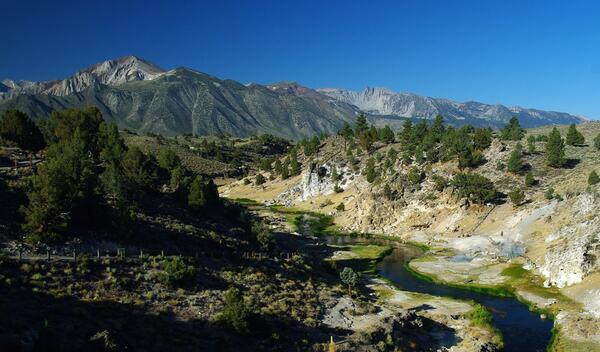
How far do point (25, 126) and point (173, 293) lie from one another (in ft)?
216

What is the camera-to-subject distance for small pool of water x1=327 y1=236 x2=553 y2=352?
176 feet

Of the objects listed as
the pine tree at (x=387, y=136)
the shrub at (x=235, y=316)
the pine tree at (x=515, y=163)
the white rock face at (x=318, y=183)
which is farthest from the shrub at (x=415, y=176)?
the shrub at (x=235, y=316)

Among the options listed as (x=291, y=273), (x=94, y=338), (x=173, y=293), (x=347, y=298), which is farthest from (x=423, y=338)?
(x=94, y=338)

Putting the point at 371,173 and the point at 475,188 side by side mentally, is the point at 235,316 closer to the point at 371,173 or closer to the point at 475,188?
the point at 475,188

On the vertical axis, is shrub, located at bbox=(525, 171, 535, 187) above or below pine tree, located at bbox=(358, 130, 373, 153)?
below

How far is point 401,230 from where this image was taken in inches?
4852

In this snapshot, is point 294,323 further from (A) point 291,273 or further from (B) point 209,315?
Answer: (A) point 291,273

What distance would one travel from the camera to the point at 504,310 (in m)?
64.9

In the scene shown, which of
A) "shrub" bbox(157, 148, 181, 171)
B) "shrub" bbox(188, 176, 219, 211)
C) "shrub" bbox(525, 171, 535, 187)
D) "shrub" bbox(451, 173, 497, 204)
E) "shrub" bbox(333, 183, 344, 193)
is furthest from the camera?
"shrub" bbox(333, 183, 344, 193)

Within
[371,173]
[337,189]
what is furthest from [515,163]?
[337,189]

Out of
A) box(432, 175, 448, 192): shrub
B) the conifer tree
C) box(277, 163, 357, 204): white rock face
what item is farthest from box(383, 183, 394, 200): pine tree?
the conifer tree

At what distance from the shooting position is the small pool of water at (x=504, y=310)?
5374cm

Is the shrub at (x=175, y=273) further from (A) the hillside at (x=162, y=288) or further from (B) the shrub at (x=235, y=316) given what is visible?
(B) the shrub at (x=235, y=316)

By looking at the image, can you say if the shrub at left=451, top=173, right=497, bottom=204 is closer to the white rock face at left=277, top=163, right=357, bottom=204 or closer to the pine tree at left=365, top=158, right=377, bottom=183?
the pine tree at left=365, top=158, right=377, bottom=183
